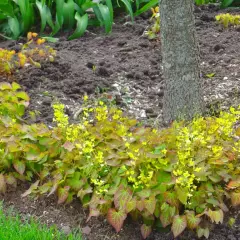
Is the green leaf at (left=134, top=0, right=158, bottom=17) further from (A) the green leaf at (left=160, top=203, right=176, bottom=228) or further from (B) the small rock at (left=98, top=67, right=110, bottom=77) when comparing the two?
(A) the green leaf at (left=160, top=203, right=176, bottom=228)

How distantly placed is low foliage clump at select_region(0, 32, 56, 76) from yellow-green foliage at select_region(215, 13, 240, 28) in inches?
69.1

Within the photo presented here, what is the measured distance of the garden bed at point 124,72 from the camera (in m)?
5.41

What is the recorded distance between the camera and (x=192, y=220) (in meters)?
3.69

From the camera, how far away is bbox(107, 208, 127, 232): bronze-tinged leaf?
3.72 m

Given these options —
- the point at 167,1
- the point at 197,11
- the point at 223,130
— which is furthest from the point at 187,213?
the point at 197,11

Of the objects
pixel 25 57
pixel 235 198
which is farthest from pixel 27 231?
pixel 25 57

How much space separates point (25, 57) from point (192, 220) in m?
2.63

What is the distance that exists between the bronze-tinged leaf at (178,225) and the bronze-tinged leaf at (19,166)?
107 cm

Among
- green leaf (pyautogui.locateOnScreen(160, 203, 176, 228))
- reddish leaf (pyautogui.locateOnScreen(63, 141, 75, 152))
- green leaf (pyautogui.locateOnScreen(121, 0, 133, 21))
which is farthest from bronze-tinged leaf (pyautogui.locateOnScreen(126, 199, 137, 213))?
green leaf (pyautogui.locateOnScreen(121, 0, 133, 21))

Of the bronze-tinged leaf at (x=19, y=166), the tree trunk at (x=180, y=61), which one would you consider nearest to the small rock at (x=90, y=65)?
the tree trunk at (x=180, y=61)

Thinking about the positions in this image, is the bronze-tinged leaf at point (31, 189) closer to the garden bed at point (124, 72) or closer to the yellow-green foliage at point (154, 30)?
the garden bed at point (124, 72)

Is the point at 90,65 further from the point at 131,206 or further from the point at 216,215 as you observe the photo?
the point at 216,215

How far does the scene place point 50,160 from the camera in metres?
4.25

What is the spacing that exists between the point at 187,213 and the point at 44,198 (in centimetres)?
97
